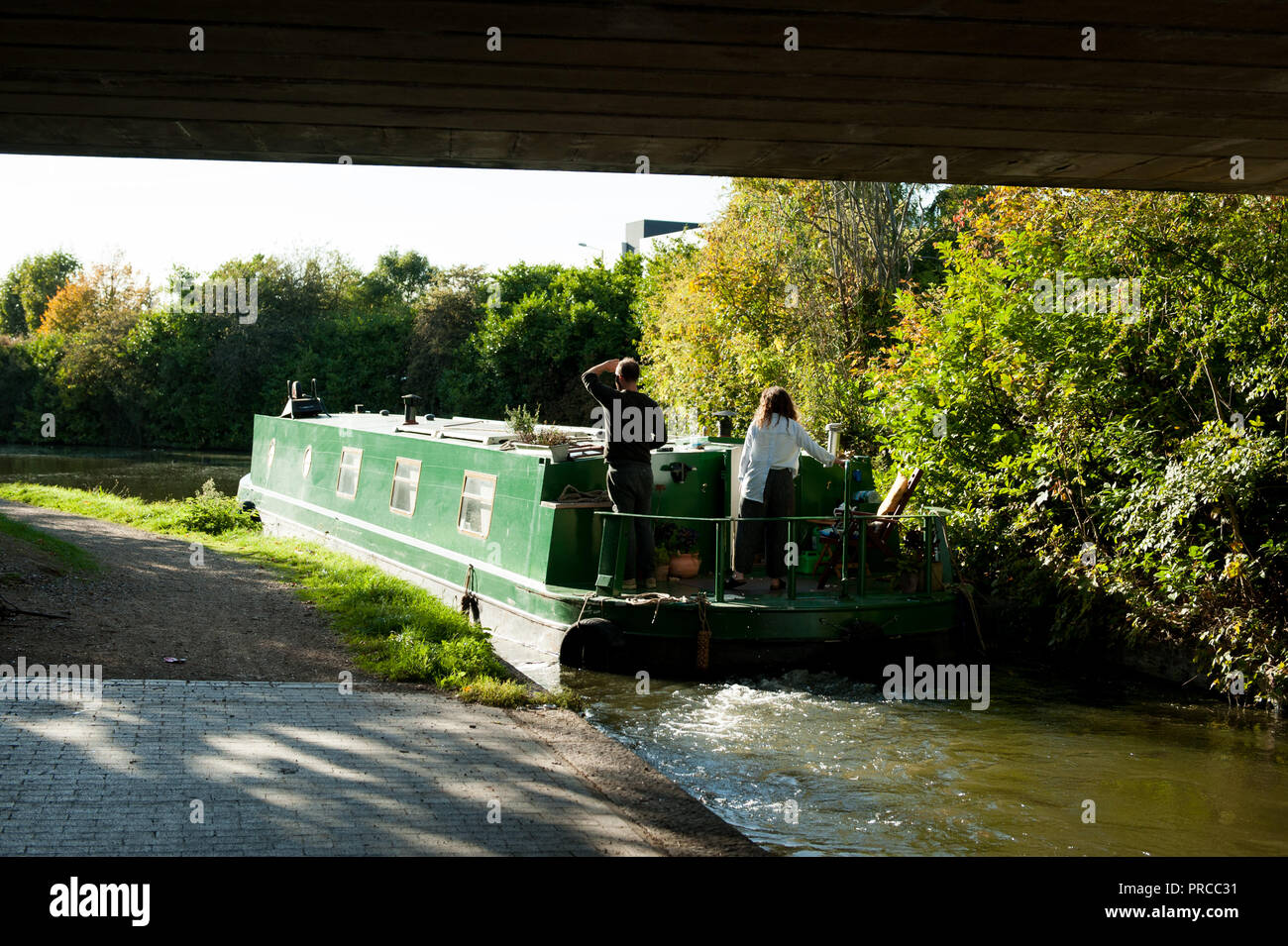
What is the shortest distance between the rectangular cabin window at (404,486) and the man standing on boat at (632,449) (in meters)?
3.81

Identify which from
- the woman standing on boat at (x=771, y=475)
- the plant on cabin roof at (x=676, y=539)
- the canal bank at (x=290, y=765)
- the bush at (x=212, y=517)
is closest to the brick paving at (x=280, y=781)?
the canal bank at (x=290, y=765)

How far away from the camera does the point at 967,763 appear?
6.87 metres

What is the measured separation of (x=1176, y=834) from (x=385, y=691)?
453cm

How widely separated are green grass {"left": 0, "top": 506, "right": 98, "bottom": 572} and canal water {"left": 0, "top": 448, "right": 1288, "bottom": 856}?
444 centimetres

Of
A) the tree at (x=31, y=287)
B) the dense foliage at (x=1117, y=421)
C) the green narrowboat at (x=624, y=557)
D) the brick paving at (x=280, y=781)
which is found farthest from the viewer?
the tree at (x=31, y=287)

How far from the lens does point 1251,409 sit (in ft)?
29.3

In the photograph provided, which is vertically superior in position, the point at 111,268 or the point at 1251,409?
the point at 111,268

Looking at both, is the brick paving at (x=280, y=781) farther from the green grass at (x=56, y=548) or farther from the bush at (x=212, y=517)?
the bush at (x=212, y=517)

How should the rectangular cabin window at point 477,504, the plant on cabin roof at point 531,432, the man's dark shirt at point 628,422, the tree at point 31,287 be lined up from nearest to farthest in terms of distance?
the man's dark shirt at point 628,422 → the plant on cabin roof at point 531,432 → the rectangular cabin window at point 477,504 → the tree at point 31,287

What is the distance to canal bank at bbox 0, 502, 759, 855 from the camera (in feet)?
13.3

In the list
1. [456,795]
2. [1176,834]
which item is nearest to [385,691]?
[456,795]

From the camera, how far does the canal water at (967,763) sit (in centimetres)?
568

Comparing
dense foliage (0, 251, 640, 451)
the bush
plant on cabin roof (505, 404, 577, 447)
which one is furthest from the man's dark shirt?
dense foliage (0, 251, 640, 451)
